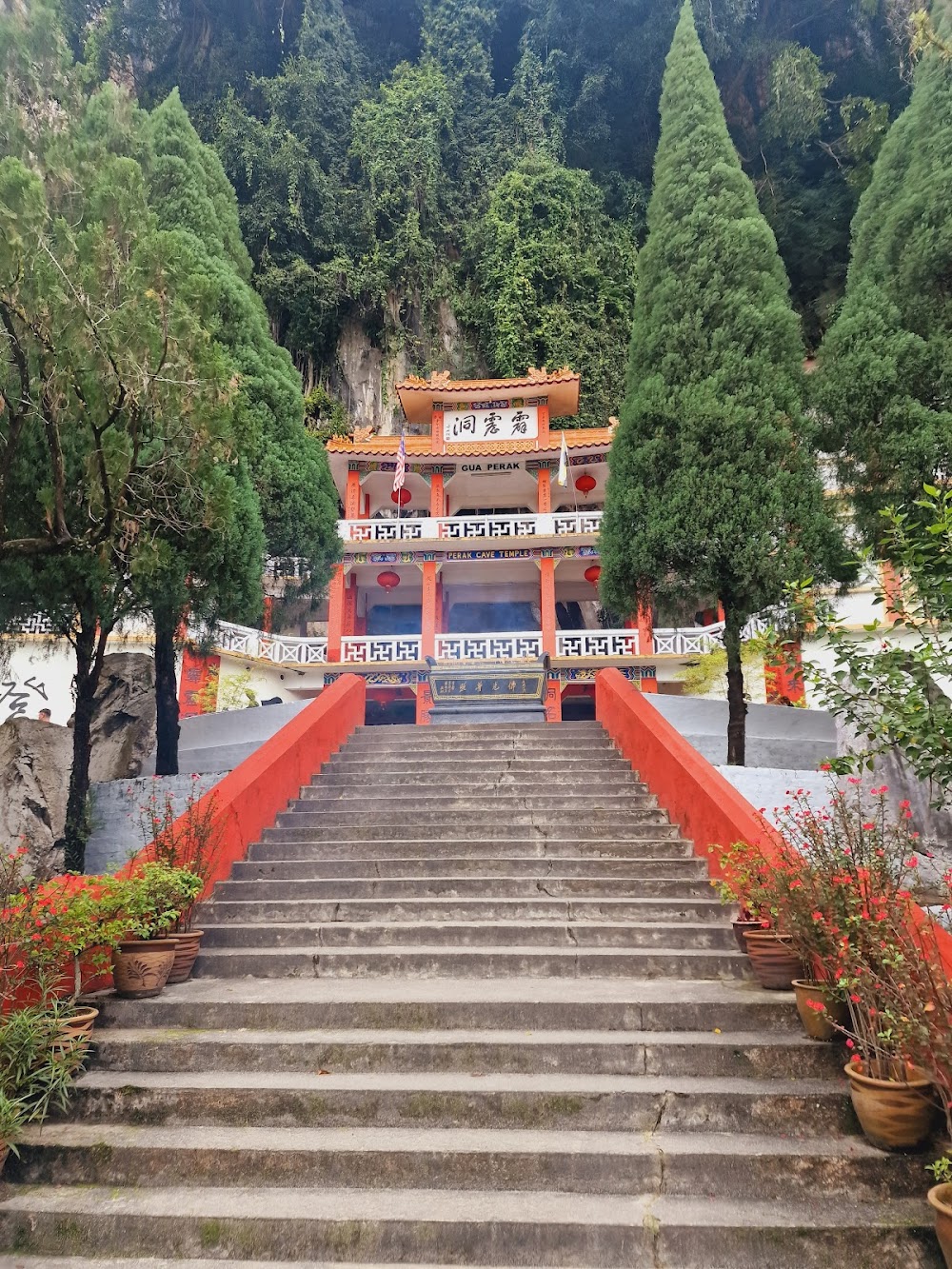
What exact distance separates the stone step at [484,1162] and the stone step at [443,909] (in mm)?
1953

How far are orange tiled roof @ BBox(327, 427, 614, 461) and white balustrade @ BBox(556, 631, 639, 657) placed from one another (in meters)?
4.01

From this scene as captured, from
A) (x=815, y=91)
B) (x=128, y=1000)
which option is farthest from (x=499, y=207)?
(x=128, y=1000)

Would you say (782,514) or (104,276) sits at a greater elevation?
(104,276)

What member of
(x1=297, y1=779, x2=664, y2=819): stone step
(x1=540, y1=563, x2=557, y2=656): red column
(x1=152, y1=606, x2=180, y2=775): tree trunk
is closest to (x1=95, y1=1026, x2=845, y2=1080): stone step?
(x1=297, y1=779, x2=664, y2=819): stone step

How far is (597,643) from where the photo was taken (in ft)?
50.9

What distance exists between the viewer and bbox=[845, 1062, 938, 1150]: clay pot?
2.82 m

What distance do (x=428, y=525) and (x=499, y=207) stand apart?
14.1m

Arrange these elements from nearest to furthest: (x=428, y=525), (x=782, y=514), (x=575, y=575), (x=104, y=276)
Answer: (x=104, y=276) < (x=782, y=514) < (x=428, y=525) < (x=575, y=575)

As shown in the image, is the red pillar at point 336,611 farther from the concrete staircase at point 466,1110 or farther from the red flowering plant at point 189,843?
the concrete staircase at point 466,1110

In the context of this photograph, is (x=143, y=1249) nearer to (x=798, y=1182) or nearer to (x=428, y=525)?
(x=798, y=1182)

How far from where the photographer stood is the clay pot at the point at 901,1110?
282 centimetres

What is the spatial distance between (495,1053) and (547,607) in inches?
510

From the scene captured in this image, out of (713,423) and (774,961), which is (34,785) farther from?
(713,423)

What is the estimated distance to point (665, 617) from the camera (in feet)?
29.7
